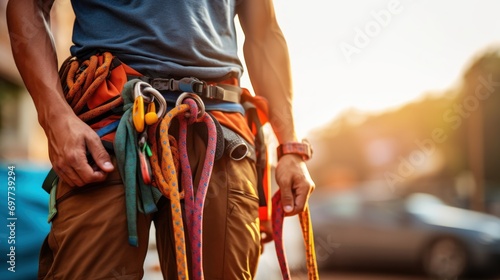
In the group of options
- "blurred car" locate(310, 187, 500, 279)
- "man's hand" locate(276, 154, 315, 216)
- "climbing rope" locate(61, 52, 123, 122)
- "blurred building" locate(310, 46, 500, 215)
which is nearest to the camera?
"climbing rope" locate(61, 52, 123, 122)

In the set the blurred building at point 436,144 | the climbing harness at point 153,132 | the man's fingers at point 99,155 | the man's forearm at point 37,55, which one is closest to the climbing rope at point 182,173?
the climbing harness at point 153,132

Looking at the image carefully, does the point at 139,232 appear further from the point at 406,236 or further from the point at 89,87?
the point at 406,236

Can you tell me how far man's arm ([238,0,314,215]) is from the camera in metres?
2.09

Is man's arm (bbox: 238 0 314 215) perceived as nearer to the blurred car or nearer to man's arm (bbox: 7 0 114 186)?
man's arm (bbox: 7 0 114 186)

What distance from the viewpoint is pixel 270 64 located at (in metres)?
2.14

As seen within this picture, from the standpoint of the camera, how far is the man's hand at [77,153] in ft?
5.02

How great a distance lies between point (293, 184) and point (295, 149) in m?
0.12

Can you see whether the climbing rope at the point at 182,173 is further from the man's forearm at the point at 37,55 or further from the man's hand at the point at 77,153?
the man's forearm at the point at 37,55

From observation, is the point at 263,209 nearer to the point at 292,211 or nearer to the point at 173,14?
the point at 292,211

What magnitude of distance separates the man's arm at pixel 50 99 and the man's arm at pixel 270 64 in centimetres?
67

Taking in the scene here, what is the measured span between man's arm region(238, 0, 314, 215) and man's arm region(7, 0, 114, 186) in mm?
670

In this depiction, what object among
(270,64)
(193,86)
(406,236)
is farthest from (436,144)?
(193,86)

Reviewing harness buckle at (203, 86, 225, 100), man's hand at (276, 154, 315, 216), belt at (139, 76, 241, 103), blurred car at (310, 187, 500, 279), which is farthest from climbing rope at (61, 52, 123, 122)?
blurred car at (310, 187, 500, 279)

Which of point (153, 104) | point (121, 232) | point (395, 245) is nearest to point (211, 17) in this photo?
point (153, 104)
